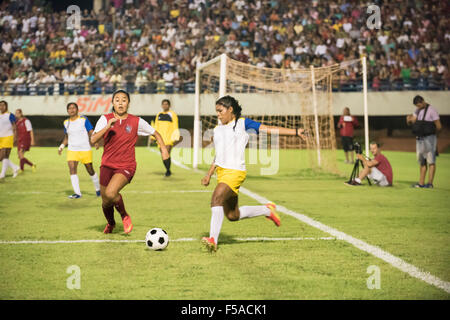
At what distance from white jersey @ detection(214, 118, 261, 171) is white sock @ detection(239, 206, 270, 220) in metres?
0.56

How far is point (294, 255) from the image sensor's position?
5.45 metres

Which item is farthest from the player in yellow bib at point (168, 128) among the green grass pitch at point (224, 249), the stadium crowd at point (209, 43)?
the stadium crowd at point (209, 43)

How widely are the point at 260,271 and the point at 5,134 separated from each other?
10391 mm

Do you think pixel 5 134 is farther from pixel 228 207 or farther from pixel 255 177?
pixel 228 207

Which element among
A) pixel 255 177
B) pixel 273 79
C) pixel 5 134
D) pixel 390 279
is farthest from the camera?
pixel 273 79

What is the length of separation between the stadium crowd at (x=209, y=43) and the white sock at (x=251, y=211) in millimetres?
21531

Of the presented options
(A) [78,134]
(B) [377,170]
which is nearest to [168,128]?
(A) [78,134]

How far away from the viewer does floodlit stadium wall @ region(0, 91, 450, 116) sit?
24.4 metres

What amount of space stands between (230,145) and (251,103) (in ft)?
57.8

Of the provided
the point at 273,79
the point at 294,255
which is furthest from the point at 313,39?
the point at 294,255

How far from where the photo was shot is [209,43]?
2933cm

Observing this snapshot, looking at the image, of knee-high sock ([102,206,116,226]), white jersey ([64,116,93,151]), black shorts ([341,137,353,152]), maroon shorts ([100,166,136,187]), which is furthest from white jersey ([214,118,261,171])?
black shorts ([341,137,353,152])

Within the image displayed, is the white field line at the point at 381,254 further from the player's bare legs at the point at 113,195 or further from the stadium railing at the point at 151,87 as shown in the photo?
the stadium railing at the point at 151,87
